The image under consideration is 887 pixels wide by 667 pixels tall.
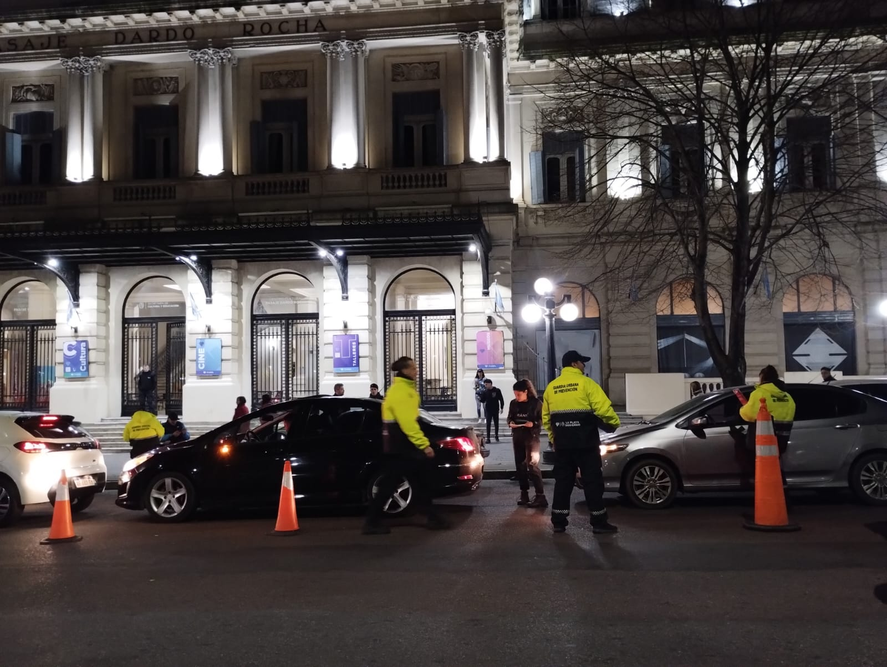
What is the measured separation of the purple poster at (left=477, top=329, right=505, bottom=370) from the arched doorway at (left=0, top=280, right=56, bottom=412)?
43.9ft

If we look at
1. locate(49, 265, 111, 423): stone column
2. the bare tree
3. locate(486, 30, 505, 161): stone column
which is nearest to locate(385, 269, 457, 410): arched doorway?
locate(486, 30, 505, 161): stone column

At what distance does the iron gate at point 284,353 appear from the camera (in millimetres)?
23812

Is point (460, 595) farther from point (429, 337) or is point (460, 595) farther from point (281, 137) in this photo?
point (281, 137)

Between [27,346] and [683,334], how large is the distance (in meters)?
20.5

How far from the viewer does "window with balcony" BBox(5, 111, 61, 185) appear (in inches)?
982

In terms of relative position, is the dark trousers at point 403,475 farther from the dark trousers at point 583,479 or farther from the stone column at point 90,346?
the stone column at point 90,346

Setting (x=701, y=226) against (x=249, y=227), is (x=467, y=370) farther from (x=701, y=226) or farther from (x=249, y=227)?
(x=701, y=226)

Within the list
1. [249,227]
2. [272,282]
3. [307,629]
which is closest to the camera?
[307,629]

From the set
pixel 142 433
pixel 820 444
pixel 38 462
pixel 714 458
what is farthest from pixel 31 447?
pixel 820 444

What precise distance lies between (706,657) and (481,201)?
739 inches

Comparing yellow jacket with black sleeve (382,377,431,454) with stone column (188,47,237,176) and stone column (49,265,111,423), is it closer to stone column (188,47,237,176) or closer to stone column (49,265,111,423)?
stone column (188,47,237,176)

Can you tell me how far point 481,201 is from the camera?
73.9 feet

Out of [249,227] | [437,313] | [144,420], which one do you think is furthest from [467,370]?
[144,420]

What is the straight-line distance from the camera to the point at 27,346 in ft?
80.3
